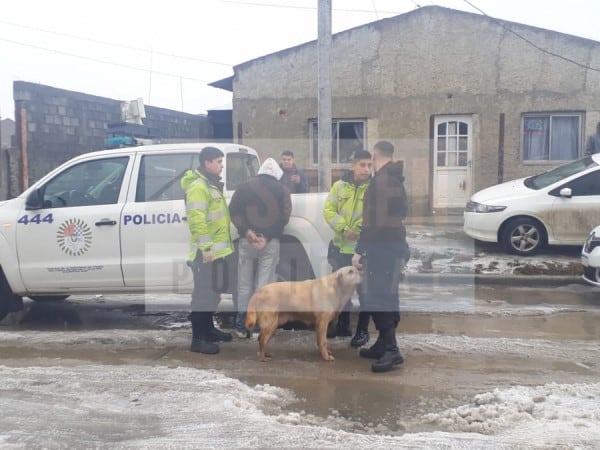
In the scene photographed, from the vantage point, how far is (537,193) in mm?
9375

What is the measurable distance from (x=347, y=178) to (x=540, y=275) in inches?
178

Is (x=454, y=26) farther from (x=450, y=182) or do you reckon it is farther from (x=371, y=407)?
(x=371, y=407)

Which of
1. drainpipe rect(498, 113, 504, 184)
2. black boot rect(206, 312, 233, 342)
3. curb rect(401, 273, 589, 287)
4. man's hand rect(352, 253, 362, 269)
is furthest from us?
drainpipe rect(498, 113, 504, 184)

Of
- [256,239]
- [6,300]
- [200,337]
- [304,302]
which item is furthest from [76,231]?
[304,302]

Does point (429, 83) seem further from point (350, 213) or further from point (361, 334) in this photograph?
point (361, 334)

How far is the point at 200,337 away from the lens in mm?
5555

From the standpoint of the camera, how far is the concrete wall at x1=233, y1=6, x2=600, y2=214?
13305mm

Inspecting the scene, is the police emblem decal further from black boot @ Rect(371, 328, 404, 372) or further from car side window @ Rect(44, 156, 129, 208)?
black boot @ Rect(371, 328, 404, 372)

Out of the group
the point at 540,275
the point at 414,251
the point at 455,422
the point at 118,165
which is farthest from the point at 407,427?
the point at 414,251

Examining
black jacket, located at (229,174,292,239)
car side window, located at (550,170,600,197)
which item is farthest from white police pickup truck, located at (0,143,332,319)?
car side window, located at (550,170,600,197)

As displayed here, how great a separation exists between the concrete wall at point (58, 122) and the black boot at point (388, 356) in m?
10.6

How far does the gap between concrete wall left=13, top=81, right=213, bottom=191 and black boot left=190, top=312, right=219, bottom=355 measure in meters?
9.67

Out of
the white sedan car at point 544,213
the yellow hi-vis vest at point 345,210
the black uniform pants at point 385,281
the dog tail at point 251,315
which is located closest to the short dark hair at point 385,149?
the yellow hi-vis vest at point 345,210

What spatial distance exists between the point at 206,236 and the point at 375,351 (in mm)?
1727
